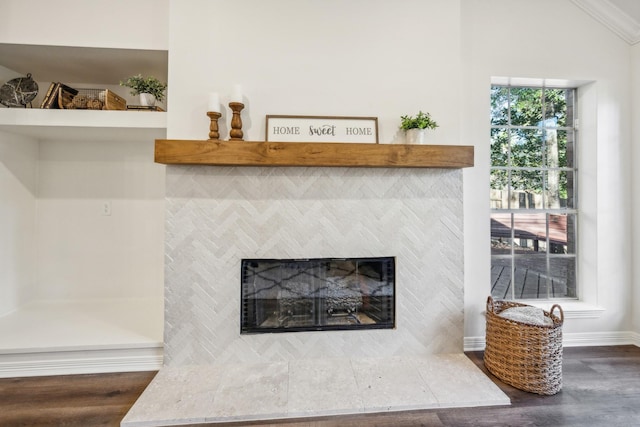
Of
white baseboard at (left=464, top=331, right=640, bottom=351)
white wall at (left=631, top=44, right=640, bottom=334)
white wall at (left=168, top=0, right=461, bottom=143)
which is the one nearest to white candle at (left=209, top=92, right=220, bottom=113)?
white wall at (left=168, top=0, right=461, bottom=143)

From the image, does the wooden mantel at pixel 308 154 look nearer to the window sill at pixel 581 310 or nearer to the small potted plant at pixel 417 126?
the small potted plant at pixel 417 126

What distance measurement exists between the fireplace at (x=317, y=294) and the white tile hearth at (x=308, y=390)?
0.87ft

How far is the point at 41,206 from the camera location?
106 inches

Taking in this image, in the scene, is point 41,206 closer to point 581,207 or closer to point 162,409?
point 162,409

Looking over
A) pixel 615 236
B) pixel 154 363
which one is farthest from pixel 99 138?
pixel 615 236

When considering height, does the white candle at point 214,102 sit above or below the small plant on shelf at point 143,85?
below

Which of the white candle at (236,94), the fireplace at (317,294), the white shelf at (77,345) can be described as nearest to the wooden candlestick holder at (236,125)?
the white candle at (236,94)

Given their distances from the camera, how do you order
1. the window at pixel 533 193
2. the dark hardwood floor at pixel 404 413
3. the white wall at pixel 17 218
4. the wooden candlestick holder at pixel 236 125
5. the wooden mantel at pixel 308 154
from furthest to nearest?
1. the window at pixel 533 193
2. the white wall at pixel 17 218
3. the wooden candlestick holder at pixel 236 125
4. the wooden mantel at pixel 308 154
5. the dark hardwood floor at pixel 404 413

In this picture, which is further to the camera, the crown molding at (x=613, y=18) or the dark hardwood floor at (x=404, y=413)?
the crown molding at (x=613, y=18)

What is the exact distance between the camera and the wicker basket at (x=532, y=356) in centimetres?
185

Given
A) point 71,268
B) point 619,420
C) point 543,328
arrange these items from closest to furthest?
point 619,420 → point 543,328 → point 71,268

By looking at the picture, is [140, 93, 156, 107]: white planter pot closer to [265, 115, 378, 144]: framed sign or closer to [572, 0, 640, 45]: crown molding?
[265, 115, 378, 144]: framed sign

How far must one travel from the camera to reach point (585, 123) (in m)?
2.63

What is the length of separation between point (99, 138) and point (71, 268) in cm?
120
